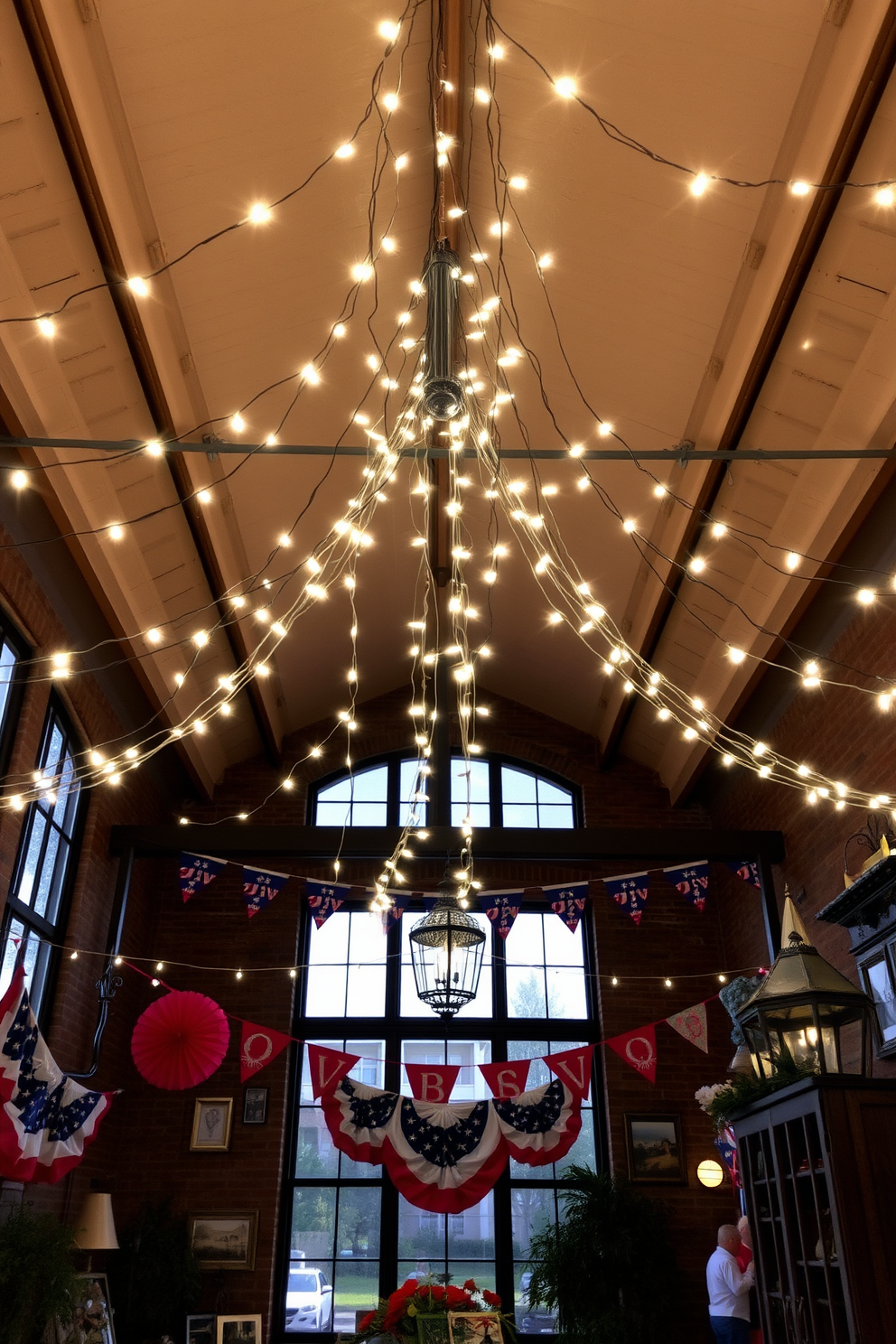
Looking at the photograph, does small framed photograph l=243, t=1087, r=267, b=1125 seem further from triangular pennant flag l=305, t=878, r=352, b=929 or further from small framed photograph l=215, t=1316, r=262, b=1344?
triangular pennant flag l=305, t=878, r=352, b=929

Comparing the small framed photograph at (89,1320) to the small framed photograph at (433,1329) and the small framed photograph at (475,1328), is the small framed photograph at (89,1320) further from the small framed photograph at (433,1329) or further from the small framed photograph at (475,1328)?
A: the small framed photograph at (475,1328)

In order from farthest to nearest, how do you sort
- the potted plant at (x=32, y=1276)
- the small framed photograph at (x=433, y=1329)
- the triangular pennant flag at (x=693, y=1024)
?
the triangular pennant flag at (x=693, y=1024) < the potted plant at (x=32, y=1276) < the small framed photograph at (x=433, y=1329)

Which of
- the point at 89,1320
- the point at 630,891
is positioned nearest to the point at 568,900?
the point at 630,891

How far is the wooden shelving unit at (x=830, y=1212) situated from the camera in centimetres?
321

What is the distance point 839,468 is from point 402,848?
11.1 feet

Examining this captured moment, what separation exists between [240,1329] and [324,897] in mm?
2539

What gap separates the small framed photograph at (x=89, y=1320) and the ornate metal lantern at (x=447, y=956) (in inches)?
85.2

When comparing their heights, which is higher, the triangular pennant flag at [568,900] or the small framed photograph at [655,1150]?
the triangular pennant flag at [568,900]

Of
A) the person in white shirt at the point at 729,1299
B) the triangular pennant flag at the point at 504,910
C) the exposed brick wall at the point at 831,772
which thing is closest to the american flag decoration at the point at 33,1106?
the triangular pennant flag at the point at 504,910

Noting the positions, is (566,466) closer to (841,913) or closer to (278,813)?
(841,913)

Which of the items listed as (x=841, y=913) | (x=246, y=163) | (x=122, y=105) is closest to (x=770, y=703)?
(x=841, y=913)

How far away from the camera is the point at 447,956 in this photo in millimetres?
4820

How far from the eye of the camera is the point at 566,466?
5535 mm

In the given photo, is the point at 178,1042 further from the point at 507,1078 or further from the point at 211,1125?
the point at 507,1078
